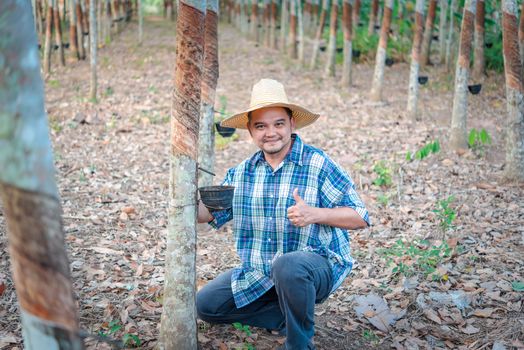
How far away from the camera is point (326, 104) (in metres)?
11.9

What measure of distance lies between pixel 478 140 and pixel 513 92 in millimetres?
1935

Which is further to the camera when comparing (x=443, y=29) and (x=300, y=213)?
(x=443, y=29)

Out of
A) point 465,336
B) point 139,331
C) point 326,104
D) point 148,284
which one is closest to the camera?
point 139,331

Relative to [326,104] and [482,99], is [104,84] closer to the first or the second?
[326,104]

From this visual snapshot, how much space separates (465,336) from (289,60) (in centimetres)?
1466

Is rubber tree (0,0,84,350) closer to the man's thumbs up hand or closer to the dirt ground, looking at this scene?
the man's thumbs up hand

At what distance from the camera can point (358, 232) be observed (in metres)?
5.68

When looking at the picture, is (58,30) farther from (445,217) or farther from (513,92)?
(445,217)

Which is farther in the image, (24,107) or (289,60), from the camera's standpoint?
(289,60)

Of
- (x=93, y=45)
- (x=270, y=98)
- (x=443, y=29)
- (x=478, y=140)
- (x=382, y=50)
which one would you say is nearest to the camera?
(x=270, y=98)

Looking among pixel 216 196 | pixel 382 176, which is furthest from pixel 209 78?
pixel 382 176

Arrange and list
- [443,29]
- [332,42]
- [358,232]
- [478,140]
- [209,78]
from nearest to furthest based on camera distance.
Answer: [209,78]
[358,232]
[478,140]
[332,42]
[443,29]

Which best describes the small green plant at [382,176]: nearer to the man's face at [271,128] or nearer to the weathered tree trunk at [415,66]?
the weathered tree trunk at [415,66]

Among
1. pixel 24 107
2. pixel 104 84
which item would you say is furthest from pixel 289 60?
pixel 24 107
